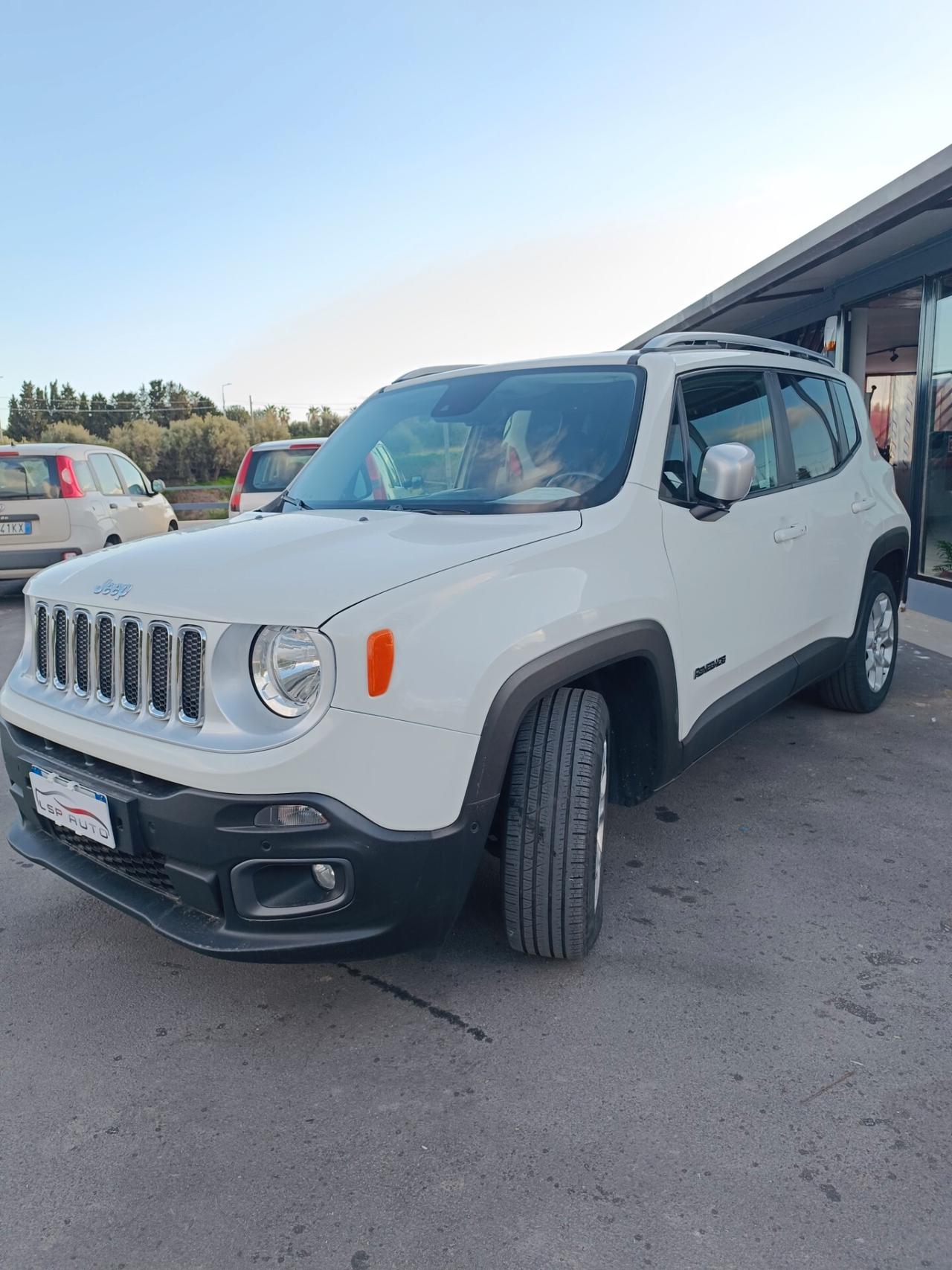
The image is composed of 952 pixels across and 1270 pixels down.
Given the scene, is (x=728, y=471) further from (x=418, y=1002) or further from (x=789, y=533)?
(x=418, y=1002)

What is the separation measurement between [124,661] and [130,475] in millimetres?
10077

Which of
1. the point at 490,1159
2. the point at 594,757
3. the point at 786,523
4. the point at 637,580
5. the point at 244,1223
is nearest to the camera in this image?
the point at 244,1223

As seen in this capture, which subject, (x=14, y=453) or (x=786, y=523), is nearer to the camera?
(x=786, y=523)

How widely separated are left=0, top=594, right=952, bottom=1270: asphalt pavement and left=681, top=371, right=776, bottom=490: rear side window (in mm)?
1551

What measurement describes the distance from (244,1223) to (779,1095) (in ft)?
4.08

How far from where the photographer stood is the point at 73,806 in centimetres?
258

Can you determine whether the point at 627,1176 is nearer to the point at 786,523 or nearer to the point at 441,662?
the point at 441,662

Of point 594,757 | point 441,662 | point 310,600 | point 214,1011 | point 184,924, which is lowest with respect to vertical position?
point 214,1011

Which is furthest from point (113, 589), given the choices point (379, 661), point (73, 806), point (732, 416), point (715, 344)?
point (715, 344)

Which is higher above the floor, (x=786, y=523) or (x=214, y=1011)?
(x=786, y=523)

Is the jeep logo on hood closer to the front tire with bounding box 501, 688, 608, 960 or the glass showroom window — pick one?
the front tire with bounding box 501, 688, 608, 960

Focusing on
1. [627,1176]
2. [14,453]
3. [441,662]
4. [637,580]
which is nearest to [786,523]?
[637,580]

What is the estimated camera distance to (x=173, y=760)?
7.55ft

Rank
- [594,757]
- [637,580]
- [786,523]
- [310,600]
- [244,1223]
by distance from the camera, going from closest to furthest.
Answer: [244,1223] → [310,600] → [594,757] → [637,580] → [786,523]
